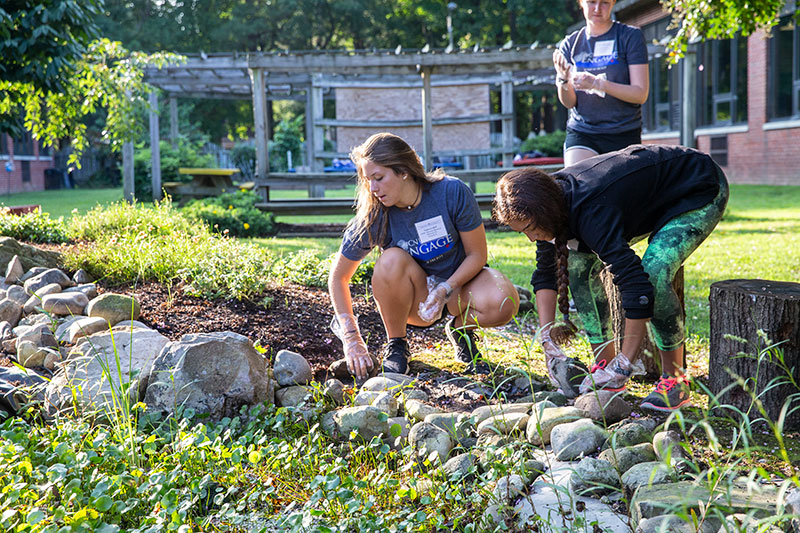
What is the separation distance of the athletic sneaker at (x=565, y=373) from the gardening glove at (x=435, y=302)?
24.3 inches

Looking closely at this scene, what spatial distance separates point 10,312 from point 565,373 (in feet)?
10.5

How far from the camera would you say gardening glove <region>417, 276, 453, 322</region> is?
356 cm

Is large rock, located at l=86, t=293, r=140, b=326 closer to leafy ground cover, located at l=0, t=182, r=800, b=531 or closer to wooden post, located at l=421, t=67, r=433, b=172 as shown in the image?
leafy ground cover, located at l=0, t=182, r=800, b=531

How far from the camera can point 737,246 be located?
7539 millimetres

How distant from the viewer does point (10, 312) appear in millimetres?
4301

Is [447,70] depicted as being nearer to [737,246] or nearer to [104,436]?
[737,246]

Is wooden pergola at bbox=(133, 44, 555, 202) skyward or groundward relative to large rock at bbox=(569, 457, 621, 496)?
skyward

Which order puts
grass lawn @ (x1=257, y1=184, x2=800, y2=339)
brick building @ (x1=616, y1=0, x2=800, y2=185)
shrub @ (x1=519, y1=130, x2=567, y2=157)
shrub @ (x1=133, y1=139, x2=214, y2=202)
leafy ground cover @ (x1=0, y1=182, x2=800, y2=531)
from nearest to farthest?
leafy ground cover @ (x1=0, y1=182, x2=800, y2=531), grass lawn @ (x1=257, y1=184, x2=800, y2=339), brick building @ (x1=616, y1=0, x2=800, y2=185), shrub @ (x1=133, y1=139, x2=214, y2=202), shrub @ (x1=519, y1=130, x2=567, y2=157)

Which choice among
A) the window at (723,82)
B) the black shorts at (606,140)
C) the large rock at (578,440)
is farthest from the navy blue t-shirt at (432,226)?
the window at (723,82)

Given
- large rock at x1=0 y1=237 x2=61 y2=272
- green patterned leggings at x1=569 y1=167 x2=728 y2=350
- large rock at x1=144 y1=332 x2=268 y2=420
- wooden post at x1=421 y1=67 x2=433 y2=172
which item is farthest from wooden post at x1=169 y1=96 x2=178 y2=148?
green patterned leggings at x1=569 y1=167 x2=728 y2=350

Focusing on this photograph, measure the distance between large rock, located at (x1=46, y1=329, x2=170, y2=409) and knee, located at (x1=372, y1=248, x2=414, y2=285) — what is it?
43.2 inches

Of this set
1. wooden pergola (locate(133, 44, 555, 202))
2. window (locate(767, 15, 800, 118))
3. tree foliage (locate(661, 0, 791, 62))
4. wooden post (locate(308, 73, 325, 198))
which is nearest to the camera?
tree foliage (locate(661, 0, 791, 62))

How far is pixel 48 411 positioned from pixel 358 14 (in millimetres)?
31862

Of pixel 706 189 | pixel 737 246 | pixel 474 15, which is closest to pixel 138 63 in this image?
pixel 737 246
